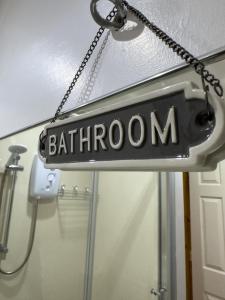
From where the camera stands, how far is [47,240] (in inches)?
43.4

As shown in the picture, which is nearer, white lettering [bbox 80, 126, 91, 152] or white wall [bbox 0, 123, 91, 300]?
white lettering [bbox 80, 126, 91, 152]

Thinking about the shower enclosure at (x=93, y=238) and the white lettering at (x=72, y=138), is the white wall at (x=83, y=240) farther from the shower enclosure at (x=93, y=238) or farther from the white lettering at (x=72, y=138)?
the white lettering at (x=72, y=138)

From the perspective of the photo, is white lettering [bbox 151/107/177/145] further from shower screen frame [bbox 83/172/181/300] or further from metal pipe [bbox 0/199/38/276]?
metal pipe [bbox 0/199/38/276]

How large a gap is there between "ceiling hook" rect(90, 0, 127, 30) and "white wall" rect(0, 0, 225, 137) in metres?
0.04

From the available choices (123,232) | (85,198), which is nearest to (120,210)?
(123,232)

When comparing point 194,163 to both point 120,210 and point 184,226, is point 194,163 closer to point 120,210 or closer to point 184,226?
point 120,210

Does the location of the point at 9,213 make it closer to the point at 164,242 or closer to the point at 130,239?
the point at 130,239

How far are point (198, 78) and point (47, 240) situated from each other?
3.38 feet

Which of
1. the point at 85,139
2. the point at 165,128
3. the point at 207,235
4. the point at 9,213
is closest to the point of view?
the point at 165,128

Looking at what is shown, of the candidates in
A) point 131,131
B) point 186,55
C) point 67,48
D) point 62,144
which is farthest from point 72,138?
point 67,48

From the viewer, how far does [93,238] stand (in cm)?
111

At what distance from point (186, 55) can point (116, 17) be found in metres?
0.28

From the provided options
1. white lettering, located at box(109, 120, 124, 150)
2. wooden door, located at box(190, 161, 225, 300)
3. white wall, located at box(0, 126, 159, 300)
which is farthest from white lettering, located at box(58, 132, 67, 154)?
wooden door, located at box(190, 161, 225, 300)

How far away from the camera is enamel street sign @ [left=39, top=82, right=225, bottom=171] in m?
0.25
